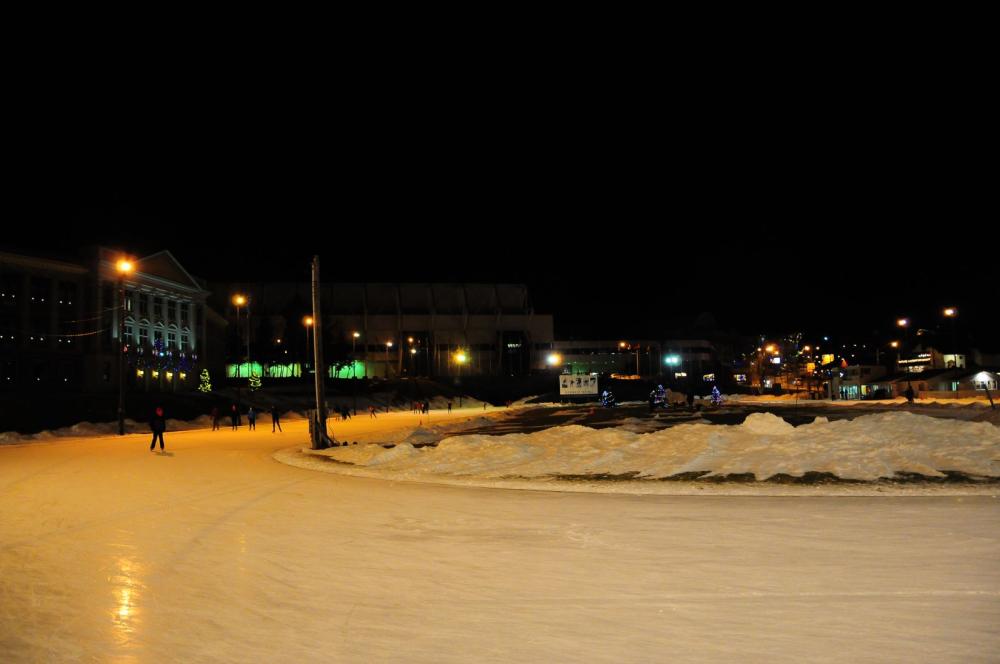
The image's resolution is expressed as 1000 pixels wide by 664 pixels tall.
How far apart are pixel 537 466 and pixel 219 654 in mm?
13392

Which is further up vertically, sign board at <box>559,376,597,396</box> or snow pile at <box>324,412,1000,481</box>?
sign board at <box>559,376,597,396</box>

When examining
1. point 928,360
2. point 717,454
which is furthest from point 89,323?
point 928,360

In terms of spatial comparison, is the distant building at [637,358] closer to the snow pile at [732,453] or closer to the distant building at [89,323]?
the distant building at [89,323]

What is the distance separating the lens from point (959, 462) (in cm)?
1641

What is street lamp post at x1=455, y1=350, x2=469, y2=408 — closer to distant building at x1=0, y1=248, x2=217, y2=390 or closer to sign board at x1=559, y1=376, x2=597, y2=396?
sign board at x1=559, y1=376, x2=597, y2=396

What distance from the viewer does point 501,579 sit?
26.4 feet

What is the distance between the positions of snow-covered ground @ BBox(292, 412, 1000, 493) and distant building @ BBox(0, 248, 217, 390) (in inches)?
1541

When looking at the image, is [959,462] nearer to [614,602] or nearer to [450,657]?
[614,602]

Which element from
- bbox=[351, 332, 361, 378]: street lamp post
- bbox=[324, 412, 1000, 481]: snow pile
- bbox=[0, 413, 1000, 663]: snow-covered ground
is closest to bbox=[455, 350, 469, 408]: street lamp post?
bbox=[351, 332, 361, 378]: street lamp post

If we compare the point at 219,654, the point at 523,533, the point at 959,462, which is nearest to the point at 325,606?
the point at 219,654

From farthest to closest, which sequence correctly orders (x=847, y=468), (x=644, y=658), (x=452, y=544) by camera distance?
(x=847, y=468), (x=452, y=544), (x=644, y=658)

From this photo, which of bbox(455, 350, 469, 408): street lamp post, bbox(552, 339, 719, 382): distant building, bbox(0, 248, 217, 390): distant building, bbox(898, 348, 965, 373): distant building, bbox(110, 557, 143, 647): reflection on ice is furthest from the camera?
bbox(552, 339, 719, 382): distant building

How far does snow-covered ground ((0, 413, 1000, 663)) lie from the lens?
5914 millimetres

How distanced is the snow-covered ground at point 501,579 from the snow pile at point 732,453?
10.1 ft
